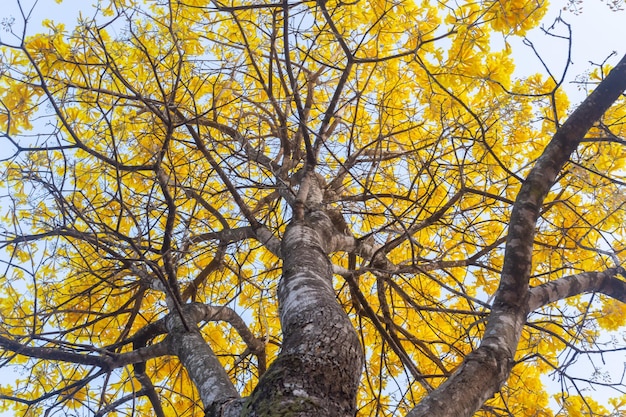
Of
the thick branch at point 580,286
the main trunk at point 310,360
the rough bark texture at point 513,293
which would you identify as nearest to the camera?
the main trunk at point 310,360

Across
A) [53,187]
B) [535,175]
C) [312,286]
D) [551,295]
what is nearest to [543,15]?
[535,175]

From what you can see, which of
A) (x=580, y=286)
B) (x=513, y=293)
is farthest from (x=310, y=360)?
(x=580, y=286)

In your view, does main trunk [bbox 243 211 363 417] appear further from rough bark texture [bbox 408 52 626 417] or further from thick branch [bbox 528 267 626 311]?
thick branch [bbox 528 267 626 311]

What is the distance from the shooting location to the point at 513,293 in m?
1.88

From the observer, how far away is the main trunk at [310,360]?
118cm

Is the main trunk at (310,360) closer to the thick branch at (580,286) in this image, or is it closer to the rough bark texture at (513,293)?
the rough bark texture at (513,293)

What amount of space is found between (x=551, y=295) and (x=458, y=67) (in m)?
1.85

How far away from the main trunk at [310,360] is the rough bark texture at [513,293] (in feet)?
0.75

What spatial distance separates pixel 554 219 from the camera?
4230 millimetres

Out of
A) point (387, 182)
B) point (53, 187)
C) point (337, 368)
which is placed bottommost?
point (337, 368)

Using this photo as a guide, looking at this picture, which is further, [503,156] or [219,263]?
[503,156]

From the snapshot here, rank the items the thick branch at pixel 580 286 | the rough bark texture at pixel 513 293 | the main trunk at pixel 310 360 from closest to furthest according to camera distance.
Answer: the main trunk at pixel 310 360 < the rough bark texture at pixel 513 293 < the thick branch at pixel 580 286

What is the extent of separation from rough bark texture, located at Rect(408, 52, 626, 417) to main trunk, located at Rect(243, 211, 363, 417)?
23cm

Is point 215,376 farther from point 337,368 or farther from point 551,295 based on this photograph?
point 551,295
